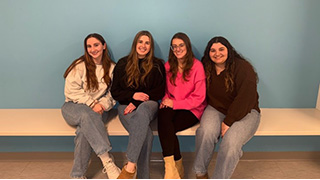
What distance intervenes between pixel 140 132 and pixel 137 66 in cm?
53

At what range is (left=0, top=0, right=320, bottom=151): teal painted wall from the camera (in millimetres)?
2455

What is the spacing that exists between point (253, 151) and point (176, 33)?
1259 mm

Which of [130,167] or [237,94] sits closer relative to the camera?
[130,167]

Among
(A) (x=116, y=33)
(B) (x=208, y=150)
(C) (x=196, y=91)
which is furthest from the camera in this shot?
(A) (x=116, y=33)

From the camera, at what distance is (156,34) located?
2508mm

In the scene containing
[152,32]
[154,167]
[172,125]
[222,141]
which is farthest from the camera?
[154,167]

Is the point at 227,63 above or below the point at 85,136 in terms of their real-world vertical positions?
above

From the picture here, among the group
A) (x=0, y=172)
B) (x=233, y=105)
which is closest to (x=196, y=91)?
(x=233, y=105)

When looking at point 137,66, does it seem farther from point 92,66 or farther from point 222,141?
point 222,141

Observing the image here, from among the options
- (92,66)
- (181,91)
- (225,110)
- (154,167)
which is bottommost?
(154,167)

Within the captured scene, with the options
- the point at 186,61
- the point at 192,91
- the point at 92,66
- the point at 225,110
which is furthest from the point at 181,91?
the point at 92,66

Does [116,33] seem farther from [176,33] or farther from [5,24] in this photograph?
[5,24]

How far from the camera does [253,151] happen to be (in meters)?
2.77

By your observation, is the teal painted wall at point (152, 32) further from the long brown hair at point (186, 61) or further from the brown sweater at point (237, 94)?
the brown sweater at point (237, 94)
